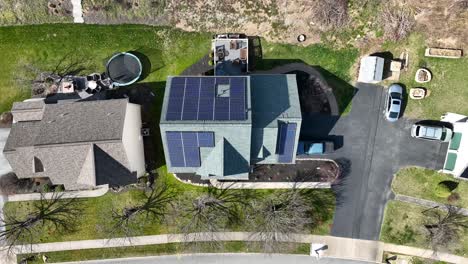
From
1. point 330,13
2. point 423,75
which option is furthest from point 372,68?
point 330,13

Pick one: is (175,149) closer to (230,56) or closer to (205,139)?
(205,139)

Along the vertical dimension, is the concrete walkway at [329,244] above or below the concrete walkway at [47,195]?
below

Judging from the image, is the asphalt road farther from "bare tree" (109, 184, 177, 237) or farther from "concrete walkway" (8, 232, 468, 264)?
"bare tree" (109, 184, 177, 237)

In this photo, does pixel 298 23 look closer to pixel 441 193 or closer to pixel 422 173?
pixel 422 173

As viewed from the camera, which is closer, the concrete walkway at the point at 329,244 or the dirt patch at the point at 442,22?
the dirt patch at the point at 442,22

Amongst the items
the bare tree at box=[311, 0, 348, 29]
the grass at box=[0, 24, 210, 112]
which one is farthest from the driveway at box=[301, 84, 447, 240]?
the grass at box=[0, 24, 210, 112]

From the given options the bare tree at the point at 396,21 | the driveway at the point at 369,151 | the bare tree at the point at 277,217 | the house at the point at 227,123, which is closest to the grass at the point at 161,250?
the bare tree at the point at 277,217

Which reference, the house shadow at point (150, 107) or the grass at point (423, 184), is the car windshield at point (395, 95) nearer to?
the grass at point (423, 184)
